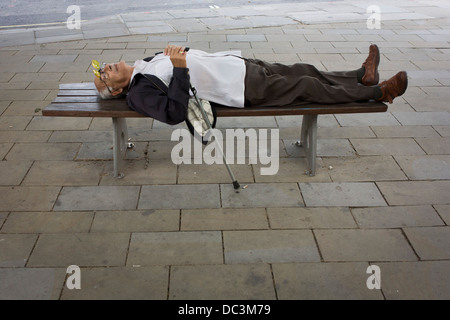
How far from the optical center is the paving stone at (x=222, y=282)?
2.76 m

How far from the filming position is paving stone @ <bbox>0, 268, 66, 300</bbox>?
108 inches

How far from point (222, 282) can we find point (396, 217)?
4.74ft

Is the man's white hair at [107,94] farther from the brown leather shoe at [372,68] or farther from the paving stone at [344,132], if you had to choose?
the brown leather shoe at [372,68]

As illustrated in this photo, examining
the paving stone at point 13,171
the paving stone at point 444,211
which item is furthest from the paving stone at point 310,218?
the paving stone at point 13,171

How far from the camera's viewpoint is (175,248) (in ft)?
10.2

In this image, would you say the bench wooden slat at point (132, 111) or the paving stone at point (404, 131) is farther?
the paving stone at point (404, 131)

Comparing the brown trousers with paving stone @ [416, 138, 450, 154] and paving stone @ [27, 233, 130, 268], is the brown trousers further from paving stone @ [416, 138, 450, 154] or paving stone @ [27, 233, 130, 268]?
paving stone @ [27, 233, 130, 268]

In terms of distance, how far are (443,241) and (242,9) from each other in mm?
7327

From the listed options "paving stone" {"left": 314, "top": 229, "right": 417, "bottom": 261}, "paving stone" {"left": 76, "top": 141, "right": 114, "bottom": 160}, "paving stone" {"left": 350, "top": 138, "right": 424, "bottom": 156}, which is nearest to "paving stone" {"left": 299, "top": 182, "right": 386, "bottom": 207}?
"paving stone" {"left": 314, "top": 229, "right": 417, "bottom": 261}

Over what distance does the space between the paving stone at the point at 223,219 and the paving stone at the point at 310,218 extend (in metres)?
0.09

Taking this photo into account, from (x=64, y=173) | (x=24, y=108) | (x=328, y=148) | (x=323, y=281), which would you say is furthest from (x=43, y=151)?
(x=323, y=281)

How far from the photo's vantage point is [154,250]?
3.10 meters
